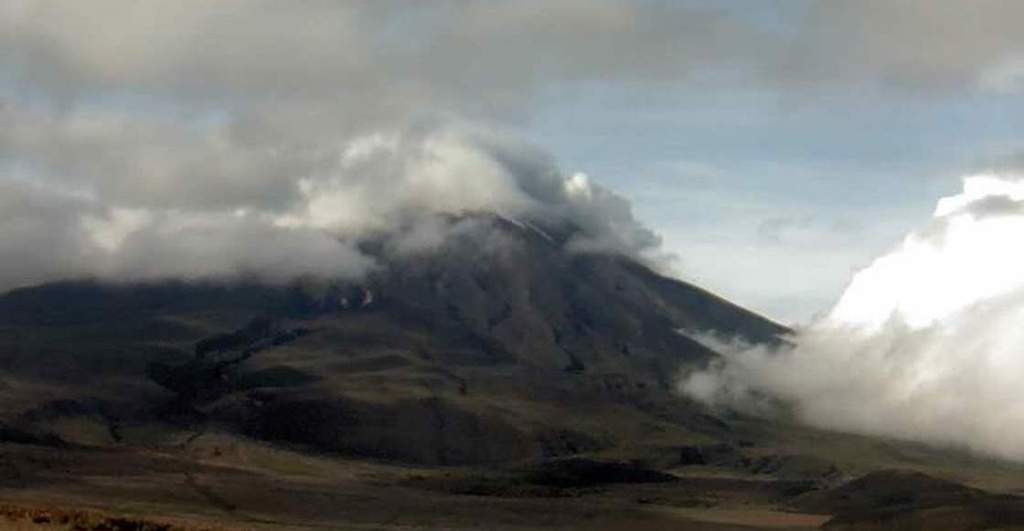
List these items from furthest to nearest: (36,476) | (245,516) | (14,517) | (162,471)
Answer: (162,471)
(36,476)
(245,516)
(14,517)

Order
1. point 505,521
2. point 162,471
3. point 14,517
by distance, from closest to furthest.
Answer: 1. point 14,517
2. point 505,521
3. point 162,471

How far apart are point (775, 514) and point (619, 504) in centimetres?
2099

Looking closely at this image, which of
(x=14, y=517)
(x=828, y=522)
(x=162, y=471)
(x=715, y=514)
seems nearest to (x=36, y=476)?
(x=162, y=471)

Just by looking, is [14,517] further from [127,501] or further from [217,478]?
[217,478]

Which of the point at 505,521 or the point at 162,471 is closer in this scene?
the point at 505,521

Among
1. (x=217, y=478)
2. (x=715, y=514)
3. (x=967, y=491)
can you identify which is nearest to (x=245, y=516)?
(x=217, y=478)

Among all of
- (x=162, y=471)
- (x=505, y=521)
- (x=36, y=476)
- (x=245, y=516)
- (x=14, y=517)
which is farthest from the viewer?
(x=162, y=471)

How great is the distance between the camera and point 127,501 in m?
150

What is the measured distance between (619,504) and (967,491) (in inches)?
1990

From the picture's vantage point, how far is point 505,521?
156 meters

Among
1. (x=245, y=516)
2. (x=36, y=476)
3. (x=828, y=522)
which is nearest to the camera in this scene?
(x=245, y=516)

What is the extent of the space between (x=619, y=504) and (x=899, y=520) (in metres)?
37.5

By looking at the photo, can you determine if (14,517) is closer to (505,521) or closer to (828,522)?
(505,521)

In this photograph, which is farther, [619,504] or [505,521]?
[619,504]
